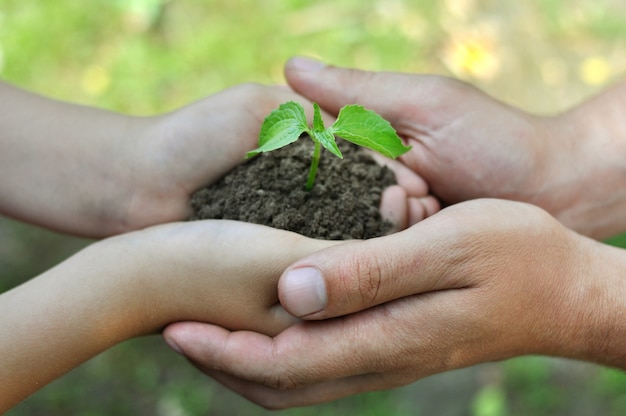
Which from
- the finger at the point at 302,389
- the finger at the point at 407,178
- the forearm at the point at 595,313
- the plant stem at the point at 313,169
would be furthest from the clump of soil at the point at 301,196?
the forearm at the point at 595,313

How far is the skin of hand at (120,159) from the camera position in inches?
82.6

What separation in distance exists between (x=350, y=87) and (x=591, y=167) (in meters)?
0.91

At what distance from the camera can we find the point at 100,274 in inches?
72.9

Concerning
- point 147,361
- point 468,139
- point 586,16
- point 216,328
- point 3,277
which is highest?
point 586,16

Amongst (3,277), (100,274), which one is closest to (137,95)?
(3,277)

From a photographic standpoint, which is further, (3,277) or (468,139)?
(3,277)

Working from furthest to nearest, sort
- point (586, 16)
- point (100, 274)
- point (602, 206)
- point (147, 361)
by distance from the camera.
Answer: point (586, 16)
point (147, 361)
point (602, 206)
point (100, 274)

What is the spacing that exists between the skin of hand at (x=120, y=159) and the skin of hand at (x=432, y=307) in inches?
14.5

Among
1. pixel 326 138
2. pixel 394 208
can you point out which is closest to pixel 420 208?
pixel 394 208

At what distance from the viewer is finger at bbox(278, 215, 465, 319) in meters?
1.64

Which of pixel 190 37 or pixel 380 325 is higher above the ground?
pixel 190 37

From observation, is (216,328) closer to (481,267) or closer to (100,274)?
(100,274)

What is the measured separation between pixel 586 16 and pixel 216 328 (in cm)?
323

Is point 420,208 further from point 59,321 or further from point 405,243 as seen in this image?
point 59,321
